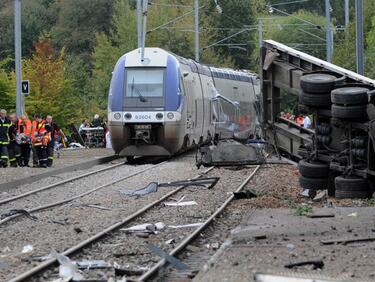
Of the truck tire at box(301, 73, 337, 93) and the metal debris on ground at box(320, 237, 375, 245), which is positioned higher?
the truck tire at box(301, 73, 337, 93)

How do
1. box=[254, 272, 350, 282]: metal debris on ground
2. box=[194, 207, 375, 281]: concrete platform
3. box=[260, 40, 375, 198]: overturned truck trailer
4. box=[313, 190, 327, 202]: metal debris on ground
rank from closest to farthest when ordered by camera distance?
1. box=[254, 272, 350, 282]: metal debris on ground
2. box=[194, 207, 375, 281]: concrete platform
3. box=[260, 40, 375, 198]: overturned truck trailer
4. box=[313, 190, 327, 202]: metal debris on ground

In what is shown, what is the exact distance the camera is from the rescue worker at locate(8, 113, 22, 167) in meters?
24.5

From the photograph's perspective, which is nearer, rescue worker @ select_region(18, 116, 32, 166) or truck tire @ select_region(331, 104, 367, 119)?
truck tire @ select_region(331, 104, 367, 119)

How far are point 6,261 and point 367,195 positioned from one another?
647cm

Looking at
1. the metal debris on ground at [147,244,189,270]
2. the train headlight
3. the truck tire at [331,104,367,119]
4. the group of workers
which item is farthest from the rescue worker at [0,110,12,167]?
the metal debris on ground at [147,244,189,270]

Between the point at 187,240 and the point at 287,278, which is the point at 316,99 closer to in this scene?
the point at 187,240

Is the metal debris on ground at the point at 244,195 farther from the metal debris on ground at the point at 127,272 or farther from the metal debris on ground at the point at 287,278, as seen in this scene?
the metal debris on ground at the point at 287,278

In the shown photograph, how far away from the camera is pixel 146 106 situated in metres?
26.6

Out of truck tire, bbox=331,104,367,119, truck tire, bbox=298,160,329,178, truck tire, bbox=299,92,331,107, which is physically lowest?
truck tire, bbox=298,160,329,178

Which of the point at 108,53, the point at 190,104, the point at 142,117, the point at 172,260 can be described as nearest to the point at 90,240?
the point at 172,260

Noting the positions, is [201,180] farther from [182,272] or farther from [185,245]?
[182,272]

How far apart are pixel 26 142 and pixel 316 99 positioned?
1278cm

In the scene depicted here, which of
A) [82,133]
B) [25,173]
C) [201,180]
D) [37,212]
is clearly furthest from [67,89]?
[37,212]

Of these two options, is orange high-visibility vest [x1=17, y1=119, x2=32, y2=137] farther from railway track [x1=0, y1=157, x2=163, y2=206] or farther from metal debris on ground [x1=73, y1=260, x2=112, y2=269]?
metal debris on ground [x1=73, y1=260, x2=112, y2=269]
